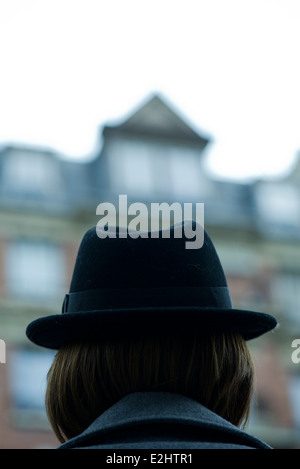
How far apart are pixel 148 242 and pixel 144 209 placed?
1804cm

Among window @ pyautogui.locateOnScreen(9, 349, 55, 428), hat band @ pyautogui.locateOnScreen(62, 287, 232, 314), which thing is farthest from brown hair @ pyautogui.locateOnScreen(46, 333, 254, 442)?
window @ pyautogui.locateOnScreen(9, 349, 55, 428)

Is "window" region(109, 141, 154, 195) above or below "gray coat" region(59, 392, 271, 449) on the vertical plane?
above

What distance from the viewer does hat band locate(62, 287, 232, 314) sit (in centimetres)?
201

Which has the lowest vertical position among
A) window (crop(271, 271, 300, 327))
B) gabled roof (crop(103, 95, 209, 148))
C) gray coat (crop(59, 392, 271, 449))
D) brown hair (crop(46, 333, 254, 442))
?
gray coat (crop(59, 392, 271, 449))

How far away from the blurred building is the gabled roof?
0.10 ft

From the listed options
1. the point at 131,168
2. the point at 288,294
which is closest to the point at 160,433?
the point at 288,294

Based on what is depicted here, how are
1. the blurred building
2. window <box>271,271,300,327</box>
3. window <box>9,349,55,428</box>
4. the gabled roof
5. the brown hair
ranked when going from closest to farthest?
the brown hair, window <box>9,349,55,428</box>, the blurred building, window <box>271,271,300,327</box>, the gabled roof

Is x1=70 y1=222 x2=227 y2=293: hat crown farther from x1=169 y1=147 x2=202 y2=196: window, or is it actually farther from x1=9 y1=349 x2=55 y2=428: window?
x1=169 y1=147 x2=202 y2=196: window

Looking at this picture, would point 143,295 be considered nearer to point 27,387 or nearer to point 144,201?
point 27,387

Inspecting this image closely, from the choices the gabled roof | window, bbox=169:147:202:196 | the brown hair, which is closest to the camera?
the brown hair

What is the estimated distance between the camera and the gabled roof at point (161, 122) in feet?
70.9

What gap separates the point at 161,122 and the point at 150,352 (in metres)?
20.3

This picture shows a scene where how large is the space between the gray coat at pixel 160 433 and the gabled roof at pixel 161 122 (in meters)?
20.0

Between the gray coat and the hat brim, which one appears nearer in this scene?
the gray coat
